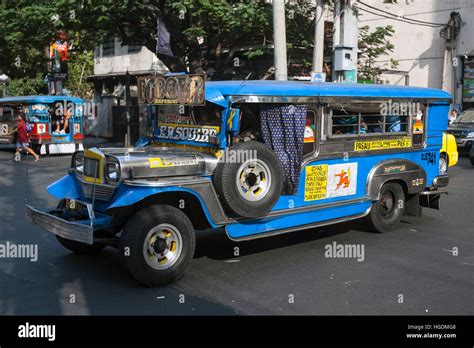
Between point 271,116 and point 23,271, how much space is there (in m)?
3.53

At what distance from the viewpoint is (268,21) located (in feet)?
51.9

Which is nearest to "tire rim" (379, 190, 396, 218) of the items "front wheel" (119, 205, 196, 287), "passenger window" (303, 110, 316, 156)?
"passenger window" (303, 110, 316, 156)

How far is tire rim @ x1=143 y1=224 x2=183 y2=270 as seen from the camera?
581cm

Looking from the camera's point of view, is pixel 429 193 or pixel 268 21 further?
pixel 268 21

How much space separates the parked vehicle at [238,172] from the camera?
19.4 ft

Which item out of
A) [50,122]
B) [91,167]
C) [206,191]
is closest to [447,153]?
[206,191]

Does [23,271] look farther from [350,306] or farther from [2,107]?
[2,107]

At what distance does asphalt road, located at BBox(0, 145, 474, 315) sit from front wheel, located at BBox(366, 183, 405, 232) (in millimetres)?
194

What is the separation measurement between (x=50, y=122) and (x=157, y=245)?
57.4 ft

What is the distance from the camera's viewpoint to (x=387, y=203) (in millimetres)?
8641
